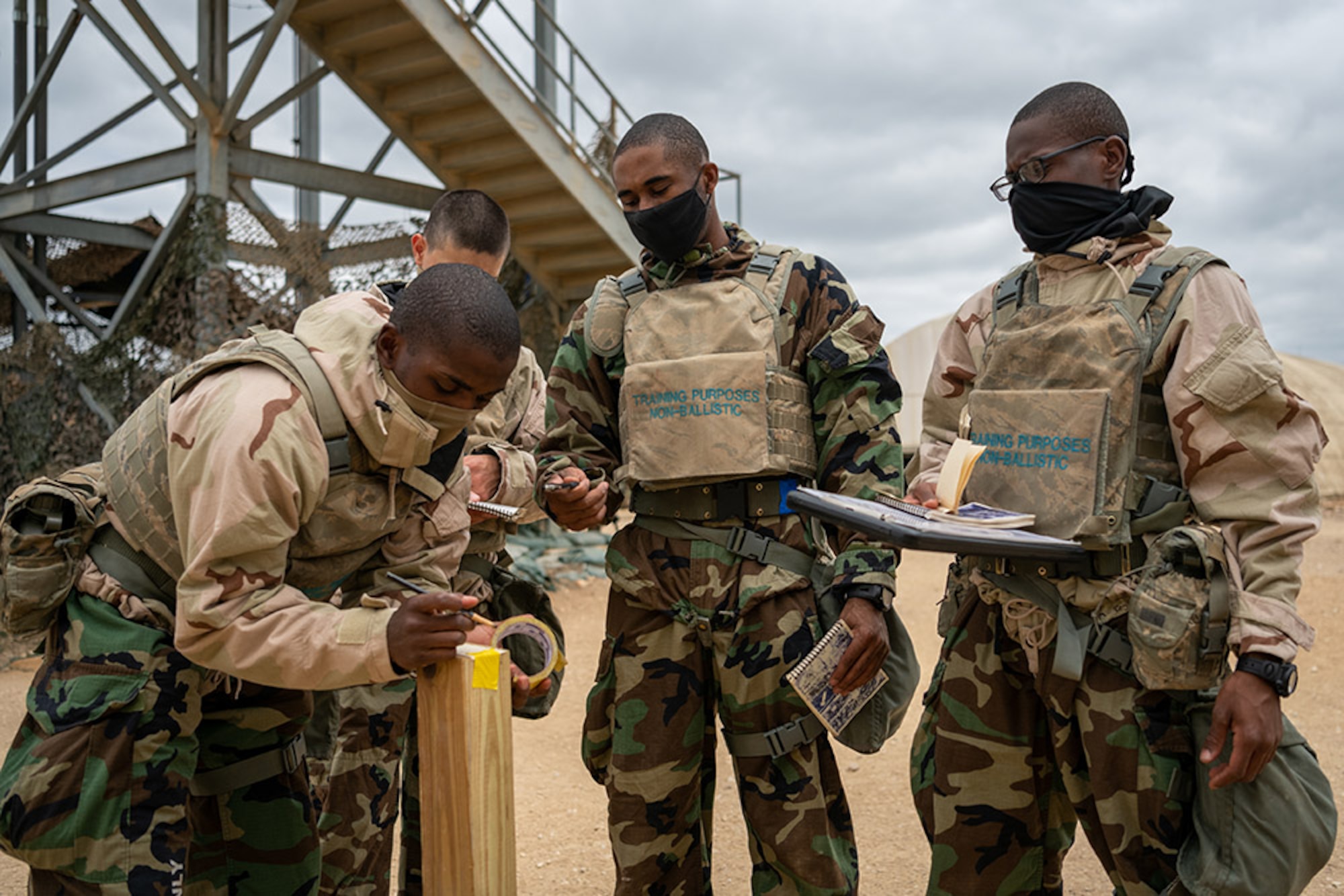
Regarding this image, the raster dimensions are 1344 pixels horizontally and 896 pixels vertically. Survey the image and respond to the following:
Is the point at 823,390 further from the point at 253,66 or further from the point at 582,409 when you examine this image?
the point at 253,66

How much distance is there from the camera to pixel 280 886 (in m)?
2.87

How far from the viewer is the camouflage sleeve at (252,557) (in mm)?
2223

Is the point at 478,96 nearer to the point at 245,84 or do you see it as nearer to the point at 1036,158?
the point at 245,84

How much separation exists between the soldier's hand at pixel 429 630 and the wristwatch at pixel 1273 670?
5.44 ft

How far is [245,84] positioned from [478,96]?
6.34ft

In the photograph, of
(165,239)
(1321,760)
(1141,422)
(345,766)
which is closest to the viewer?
(1141,422)

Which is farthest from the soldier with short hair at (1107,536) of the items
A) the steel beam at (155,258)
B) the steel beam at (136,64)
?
the steel beam at (136,64)

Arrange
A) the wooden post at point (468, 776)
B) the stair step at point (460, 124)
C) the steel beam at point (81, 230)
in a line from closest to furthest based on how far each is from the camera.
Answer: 1. the wooden post at point (468, 776)
2. the stair step at point (460, 124)
3. the steel beam at point (81, 230)

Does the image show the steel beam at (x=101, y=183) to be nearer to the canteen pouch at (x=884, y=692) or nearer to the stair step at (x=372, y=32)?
the stair step at (x=372, y=32)

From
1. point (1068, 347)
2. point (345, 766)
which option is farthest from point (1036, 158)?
point (345, 766)

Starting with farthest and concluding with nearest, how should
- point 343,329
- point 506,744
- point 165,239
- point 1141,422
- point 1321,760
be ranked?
point 165,239
point 1321,760
point 1141,422
point 343,329
point 506,744

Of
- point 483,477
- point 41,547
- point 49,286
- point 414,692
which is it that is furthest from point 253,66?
point 41,547

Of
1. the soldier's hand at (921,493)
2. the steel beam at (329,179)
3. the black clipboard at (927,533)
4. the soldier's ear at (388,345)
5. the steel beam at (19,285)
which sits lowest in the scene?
the black clipboard at (927,533)

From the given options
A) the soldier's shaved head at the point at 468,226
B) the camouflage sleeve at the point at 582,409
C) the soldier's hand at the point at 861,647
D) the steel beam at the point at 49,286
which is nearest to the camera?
the soldier's hand at the point at 861,647
